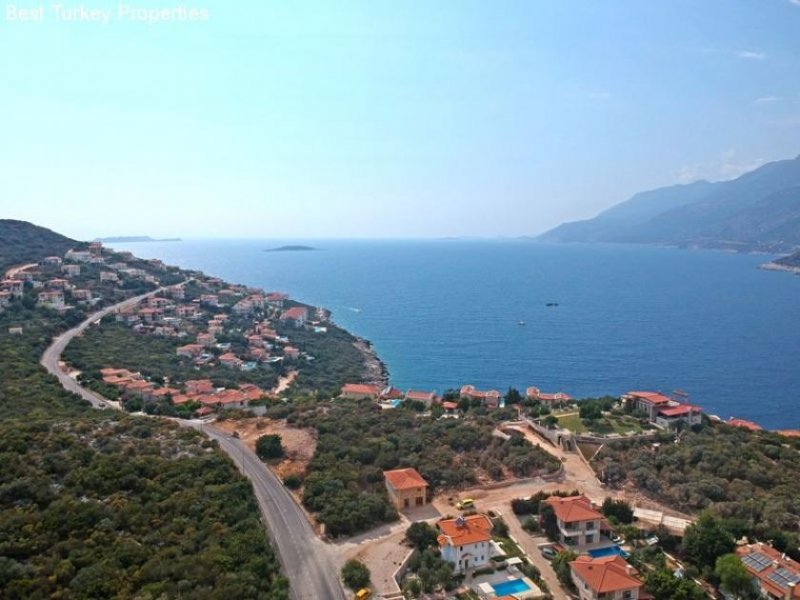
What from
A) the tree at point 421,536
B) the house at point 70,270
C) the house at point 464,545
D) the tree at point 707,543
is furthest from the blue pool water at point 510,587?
the house at point 70,270

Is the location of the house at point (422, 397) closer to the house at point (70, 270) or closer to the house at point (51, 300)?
the house at point (51, 300)

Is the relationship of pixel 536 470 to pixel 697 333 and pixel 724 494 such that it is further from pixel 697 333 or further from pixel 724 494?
pixel 697 333

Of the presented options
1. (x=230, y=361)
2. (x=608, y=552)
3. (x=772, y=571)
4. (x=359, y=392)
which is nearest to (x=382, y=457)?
(x=608, y=552)

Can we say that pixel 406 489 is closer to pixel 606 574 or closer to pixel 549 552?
pixel 549 552


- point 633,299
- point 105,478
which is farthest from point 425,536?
point 633,299

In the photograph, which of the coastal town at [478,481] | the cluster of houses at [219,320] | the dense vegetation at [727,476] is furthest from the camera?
the cluster of houses at [219,320]

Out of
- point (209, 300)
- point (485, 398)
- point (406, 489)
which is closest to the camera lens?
point (406, 489)

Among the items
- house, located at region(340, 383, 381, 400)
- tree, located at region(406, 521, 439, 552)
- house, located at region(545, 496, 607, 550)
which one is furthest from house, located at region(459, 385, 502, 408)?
tree, located at region(406, 521, 439, 552)
